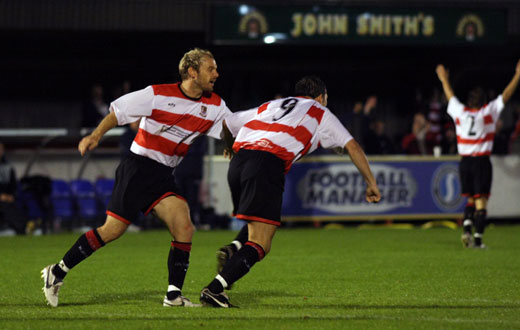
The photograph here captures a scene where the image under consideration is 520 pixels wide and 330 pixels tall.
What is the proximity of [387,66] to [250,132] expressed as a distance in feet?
59.4

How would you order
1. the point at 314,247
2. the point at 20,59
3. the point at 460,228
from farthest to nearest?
the point at 20,59
the point at 460,228
the point at 314,247

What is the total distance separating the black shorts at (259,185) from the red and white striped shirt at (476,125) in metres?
6.38

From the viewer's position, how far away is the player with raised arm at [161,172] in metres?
7.27

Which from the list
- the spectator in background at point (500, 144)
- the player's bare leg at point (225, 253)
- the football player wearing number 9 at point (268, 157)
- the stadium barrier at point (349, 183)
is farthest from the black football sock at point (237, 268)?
the spectator in background at point (500, 144)

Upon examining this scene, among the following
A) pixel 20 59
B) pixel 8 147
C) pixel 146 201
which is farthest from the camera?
pixel 20 59

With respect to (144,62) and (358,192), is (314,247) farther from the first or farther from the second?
(144,62)

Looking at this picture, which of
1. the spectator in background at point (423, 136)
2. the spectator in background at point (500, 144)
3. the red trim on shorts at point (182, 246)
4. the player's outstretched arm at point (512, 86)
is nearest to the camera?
the red trim on shorts at point (182, 246)

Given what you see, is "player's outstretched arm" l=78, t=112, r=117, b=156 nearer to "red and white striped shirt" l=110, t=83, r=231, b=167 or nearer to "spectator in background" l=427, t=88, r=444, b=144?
"red and white striped shirt" l=110, t=83, r=231, b=167

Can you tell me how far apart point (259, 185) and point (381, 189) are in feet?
36.0

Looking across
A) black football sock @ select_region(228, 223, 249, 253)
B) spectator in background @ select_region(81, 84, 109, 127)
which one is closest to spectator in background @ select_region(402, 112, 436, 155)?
spectator in background @ select_region(81, 84, 109, 127)

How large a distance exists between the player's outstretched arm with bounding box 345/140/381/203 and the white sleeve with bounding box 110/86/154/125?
1511 mm

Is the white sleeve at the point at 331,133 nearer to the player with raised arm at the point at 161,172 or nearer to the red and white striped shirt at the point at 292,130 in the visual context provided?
the red and white striped shirt at the point at 292,130

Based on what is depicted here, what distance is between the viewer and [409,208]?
18016 millimetres

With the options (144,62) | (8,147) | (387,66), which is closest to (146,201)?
(8,147)
